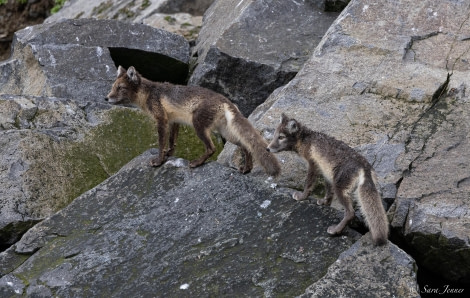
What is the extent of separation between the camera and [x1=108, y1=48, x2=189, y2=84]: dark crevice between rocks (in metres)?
12.0

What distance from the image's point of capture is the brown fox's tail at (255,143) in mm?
8031

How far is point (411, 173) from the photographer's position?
812cm

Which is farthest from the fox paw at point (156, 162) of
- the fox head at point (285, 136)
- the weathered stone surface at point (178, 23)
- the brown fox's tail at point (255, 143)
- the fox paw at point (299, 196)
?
the weathered stone surface at point (178, 23)

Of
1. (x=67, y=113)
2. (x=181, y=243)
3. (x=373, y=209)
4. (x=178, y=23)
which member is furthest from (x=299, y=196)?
(x=178, y=23)

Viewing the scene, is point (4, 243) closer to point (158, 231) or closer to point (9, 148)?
point (9, 148)

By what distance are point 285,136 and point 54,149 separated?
295 cm

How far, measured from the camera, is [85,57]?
11547 millimetres

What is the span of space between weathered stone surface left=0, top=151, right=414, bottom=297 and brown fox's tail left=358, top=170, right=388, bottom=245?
129 millimetres

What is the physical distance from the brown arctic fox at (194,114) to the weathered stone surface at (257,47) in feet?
7.06

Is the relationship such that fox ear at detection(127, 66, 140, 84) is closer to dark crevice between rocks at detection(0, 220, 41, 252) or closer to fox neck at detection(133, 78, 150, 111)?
fox neck at detection(133, 78, 150, 111)

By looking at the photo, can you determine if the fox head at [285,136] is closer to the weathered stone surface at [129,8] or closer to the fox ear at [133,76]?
the fox ear at [133,76]

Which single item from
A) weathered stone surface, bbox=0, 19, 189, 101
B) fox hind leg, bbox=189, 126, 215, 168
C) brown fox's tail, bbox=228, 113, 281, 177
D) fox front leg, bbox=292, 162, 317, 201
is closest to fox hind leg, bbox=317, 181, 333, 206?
fox front leg, bbox=292, 162, 317, 201

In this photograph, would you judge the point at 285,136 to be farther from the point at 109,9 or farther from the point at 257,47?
the point at 109,9

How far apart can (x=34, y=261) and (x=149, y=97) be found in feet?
8.18
